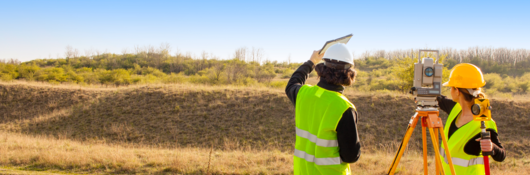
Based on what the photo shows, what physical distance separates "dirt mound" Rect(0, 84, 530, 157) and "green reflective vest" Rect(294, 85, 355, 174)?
36.4 ft

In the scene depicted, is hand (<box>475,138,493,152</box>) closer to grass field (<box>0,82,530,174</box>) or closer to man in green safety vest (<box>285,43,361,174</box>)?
man in green safety vest (<box>285,43,361,174</box>)

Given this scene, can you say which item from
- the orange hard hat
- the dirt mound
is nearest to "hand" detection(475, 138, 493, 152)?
the orange hard hat

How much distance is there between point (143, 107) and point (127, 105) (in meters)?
1.21

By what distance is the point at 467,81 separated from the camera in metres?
2.32

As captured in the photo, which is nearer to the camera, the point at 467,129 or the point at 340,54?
the point at 340,54

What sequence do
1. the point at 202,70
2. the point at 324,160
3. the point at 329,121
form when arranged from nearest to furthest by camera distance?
the point at 329,121
the point at 324,160
the point at 202,70

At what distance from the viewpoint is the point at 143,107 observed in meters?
17.2

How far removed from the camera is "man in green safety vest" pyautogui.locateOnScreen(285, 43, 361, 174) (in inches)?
71.9

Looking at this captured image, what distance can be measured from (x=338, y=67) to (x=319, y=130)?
47 cm

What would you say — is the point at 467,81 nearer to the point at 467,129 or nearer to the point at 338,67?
the point at 467,129

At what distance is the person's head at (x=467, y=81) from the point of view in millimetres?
2309

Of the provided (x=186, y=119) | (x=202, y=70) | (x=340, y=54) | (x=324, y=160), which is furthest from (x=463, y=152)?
(x=202, y=70)

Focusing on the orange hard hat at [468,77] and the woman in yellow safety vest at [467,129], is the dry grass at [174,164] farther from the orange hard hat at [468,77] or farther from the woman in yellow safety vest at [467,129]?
the orange hard hat at [468,77]

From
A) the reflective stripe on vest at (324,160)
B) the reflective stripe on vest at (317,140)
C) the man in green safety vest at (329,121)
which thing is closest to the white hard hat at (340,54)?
the man in green safety vest at (329,121)
